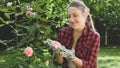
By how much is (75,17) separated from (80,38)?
23 cm

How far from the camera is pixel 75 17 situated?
3.11 metres

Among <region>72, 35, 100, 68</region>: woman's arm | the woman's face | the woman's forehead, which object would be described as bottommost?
<region>72, 35, 100, 68</region>: woman's arm

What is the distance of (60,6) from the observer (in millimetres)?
6016

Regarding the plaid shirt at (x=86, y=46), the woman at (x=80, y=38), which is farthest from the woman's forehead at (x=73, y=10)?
the plaid shirt at (x=86, y=46)

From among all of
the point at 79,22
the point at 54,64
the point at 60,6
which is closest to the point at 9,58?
the point at 54,64

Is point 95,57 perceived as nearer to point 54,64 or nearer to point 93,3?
point 54,64

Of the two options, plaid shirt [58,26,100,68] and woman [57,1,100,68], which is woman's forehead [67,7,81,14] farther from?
Result: plaid shirt [58,26,100,68]

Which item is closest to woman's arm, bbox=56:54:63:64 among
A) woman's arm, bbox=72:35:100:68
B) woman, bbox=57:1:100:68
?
woman, bbox=57:1:100:68

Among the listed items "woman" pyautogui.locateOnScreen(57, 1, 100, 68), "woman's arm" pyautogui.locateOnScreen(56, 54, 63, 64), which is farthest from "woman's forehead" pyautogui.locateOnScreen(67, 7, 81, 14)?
"woman's arm" pyautogui.locateOnScreen(56, 54, 63, 64)

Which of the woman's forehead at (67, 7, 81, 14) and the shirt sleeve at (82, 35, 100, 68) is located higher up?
the woman's forehead at (67, 7, 81, 14)

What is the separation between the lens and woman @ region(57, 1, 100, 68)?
123 inches

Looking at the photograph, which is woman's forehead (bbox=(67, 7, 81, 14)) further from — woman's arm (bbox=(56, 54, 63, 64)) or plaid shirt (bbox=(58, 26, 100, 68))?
woman's arm (bbox=(56, 54, 63, 64))

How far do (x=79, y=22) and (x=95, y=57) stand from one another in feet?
1.19

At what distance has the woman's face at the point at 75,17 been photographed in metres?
3.11
